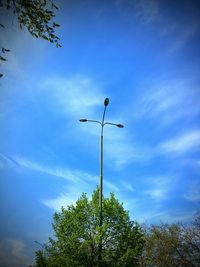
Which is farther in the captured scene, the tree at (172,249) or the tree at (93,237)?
A: the tree at (172,249)

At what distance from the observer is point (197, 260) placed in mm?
30688

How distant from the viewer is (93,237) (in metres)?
15.4

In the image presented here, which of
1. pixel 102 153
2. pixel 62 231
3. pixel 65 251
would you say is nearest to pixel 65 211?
pixel 62 231

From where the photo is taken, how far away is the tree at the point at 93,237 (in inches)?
575

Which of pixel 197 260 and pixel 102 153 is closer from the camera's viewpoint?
pixel 102 153

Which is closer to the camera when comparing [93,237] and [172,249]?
[93,237]

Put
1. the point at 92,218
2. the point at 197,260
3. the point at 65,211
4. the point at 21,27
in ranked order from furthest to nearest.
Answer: the point at 197,260 → the point at 65,211 → the point at 92,218 → the point at 21,27

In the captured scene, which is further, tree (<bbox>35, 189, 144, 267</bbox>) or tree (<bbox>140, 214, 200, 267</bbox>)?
tree (<bbox>140, 214, 200, 267</bbox>)

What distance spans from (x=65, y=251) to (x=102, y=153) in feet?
20.8

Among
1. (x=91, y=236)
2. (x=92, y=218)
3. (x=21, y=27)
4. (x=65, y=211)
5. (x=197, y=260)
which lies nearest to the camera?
(x=21, y=27)

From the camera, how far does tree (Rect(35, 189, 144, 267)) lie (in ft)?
47.9

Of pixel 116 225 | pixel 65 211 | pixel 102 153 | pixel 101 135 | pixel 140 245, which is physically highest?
pixel 101 135

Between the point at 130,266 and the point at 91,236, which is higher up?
A: the point at 91,236

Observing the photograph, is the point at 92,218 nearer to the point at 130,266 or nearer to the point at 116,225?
the point at 116,225
